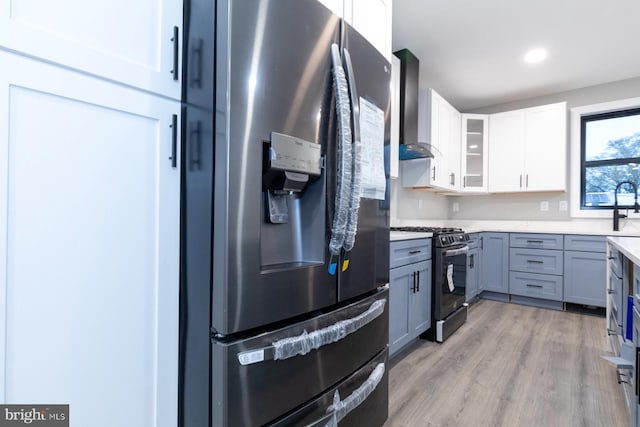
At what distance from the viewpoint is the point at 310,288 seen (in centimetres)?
95

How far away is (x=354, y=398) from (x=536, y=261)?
3.38 metres

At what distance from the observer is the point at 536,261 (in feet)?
11.8

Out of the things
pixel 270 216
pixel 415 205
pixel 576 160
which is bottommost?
pixel 270 216

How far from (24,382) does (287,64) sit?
950 mm

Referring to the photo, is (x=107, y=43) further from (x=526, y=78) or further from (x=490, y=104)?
(x=490, y=104)

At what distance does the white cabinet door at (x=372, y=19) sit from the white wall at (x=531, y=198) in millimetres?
3339

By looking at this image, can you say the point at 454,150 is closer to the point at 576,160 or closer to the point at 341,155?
the point at 576,160

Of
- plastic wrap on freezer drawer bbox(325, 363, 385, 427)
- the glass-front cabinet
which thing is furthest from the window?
plastic wrap on freezer drawer bbox(325, 363, 385, 427)

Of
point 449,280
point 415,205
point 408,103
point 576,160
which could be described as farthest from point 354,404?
point 576,160

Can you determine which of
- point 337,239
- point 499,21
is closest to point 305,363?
point 337,239

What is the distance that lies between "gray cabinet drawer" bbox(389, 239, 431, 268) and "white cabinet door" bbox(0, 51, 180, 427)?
146 cm

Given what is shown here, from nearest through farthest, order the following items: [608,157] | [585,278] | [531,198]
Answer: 1. [585,278]
2. [608,157]
3. [531,198]

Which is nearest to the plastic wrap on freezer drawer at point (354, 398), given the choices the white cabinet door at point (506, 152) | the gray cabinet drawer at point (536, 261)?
the gray cabinet drawer at point (536, 261)

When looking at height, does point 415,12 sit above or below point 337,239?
above
